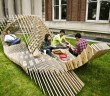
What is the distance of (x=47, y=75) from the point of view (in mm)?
5301

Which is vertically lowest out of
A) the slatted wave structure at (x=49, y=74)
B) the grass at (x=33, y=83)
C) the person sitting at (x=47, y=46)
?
the grass at (x=33, y=83)

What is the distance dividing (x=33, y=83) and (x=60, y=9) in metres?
10.4

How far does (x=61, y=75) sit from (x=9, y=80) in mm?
1644

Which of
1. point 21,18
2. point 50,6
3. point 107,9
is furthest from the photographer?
point 50,6

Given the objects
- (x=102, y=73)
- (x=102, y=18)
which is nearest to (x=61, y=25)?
(x=102, y=18)

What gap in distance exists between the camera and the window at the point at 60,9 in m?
14.8

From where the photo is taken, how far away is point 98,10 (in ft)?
41.8

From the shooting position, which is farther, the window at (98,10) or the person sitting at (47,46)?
the window at (98,10)

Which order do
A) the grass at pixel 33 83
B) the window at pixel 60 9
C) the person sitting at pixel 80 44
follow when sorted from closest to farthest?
the grass at pixel 33 83 → the person sitting at pixel 80 44 → the window at pixel 60 9

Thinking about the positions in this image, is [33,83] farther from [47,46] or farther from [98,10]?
[98,10]

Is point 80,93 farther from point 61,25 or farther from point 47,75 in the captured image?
point 61,25

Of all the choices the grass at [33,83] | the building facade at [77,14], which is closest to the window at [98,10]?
the building facade at [77,14]

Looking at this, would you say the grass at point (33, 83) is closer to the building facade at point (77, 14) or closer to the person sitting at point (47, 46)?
the person sitting at point (47, 46)

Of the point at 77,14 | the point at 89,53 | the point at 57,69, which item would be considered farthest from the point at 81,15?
the point at 89,53
